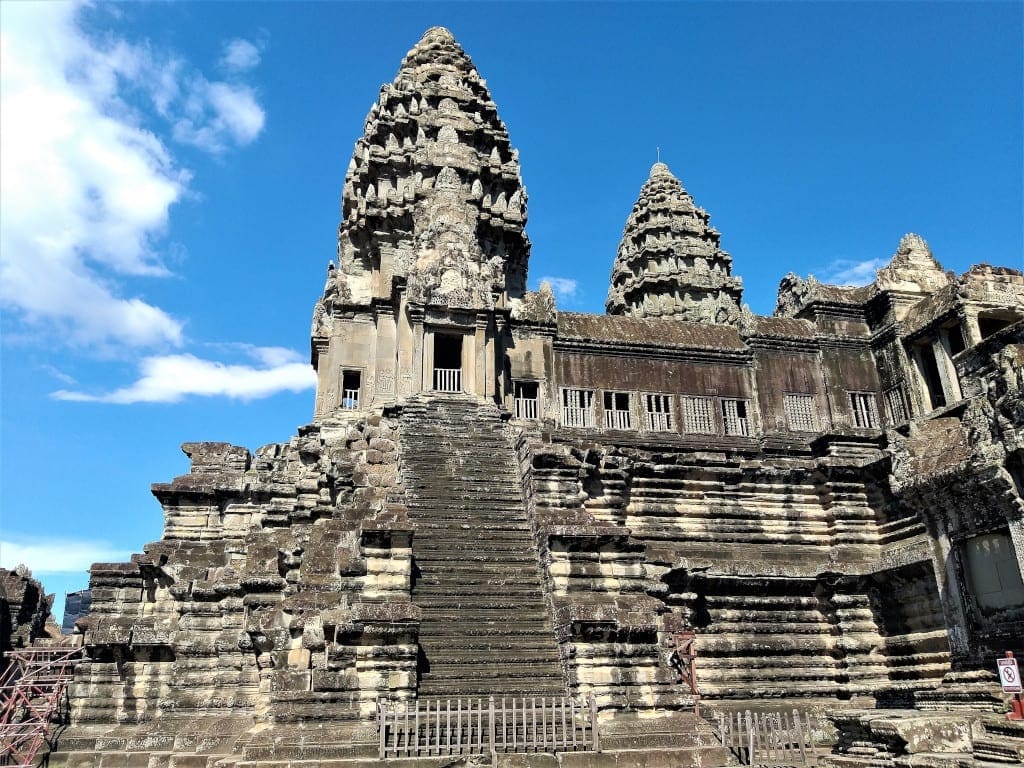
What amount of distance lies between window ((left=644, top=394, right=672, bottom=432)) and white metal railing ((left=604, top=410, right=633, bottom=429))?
26.8 inches

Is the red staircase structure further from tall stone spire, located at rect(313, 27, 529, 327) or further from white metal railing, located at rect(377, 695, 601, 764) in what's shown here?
tall stone spire, located at rect(313, 27, 529, 327)

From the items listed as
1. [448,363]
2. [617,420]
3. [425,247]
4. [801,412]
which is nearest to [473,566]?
[448,363]

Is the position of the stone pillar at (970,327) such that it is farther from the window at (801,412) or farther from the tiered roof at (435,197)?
the tiered roof at (435,197)

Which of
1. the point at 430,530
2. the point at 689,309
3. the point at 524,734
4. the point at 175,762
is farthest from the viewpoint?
the point at 689,309

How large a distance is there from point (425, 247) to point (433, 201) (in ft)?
7.16

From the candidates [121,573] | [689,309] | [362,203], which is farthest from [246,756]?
[689,309]

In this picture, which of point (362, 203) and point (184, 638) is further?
point (362, 203)

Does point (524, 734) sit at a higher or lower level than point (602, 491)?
lower

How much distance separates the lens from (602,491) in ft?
70.0

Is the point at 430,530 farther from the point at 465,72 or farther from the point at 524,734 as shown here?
the point at 465,72

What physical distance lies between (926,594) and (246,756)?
16115 millimetres

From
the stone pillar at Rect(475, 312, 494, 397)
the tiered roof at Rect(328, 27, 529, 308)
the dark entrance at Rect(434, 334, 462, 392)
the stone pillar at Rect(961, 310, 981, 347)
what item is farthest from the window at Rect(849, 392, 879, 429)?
the dark entrance at Rect(434, 334, 462, 392)

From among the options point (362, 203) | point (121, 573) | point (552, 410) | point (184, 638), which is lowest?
point (184, 638)

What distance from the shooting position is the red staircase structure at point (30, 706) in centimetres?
1884
